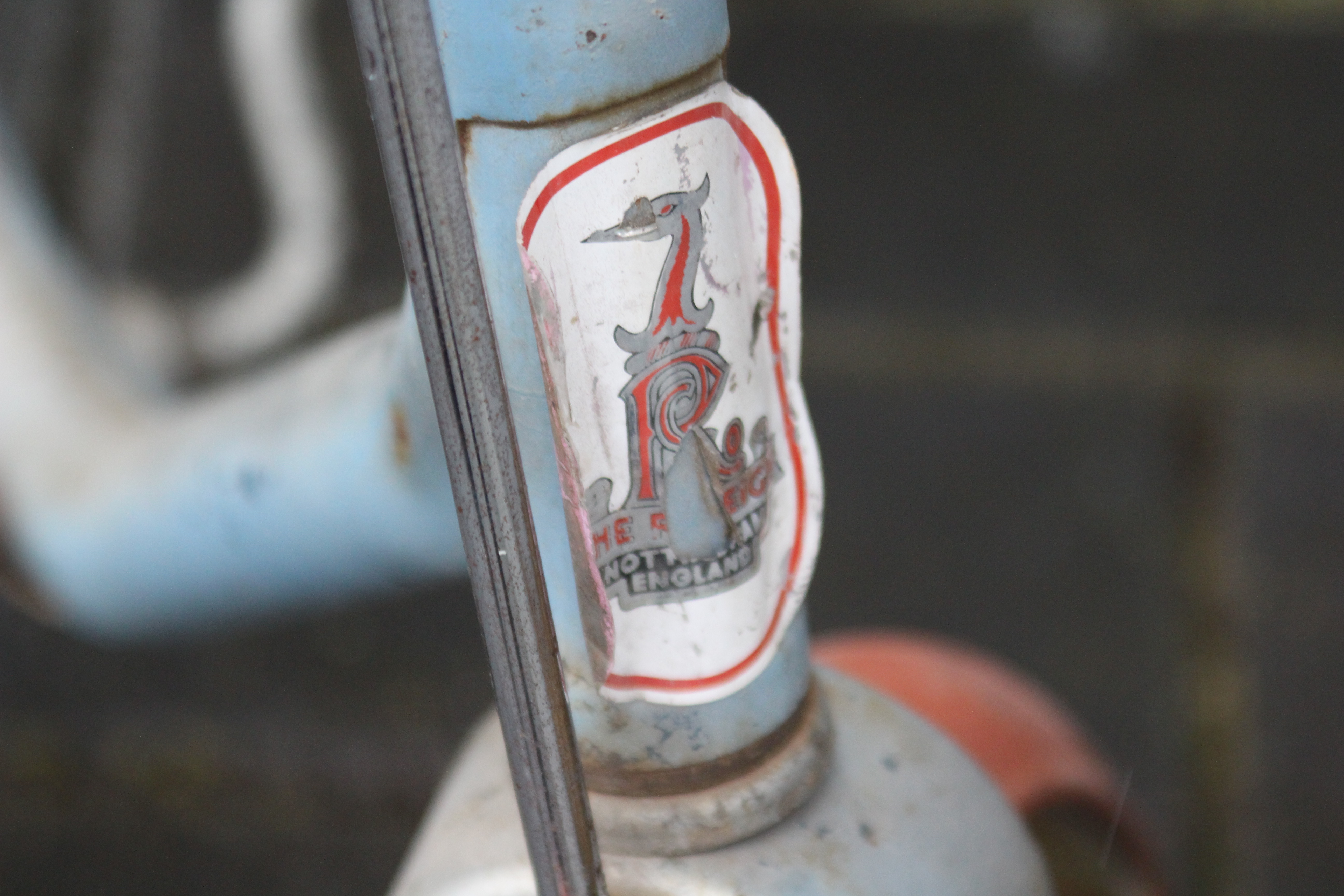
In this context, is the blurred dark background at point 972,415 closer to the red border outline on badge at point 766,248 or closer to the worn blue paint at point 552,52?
the red border outline on badge at point 766,248

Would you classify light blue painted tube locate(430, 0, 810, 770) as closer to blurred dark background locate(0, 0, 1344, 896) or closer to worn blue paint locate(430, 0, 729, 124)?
worn blue paint locate(430, 0, 729, 124)

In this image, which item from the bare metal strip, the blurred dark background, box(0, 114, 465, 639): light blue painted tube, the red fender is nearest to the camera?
the bare metal strip

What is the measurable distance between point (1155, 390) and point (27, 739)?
4.37 feet

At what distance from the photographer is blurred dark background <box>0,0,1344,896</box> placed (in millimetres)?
1446

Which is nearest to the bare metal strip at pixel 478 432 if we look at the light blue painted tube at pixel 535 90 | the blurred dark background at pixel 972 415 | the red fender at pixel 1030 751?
the light blue painted tube at pixel 535 90

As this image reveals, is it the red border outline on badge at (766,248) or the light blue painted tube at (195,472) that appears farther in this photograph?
the light blue painted tube at (195,472)

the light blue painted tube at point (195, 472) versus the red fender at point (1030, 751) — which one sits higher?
the light blue painted tube at point (195, 472)

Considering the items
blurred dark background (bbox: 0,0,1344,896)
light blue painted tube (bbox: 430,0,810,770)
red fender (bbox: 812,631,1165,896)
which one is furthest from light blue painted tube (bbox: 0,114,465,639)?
blurred dark background (bbox: 0,0,1344,896)

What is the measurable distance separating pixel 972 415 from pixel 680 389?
4.41 ft

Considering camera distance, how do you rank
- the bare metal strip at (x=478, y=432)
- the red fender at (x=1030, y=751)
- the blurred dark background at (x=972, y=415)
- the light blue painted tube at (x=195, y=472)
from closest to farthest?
the bare metal strip at (x=478, y=432), the light blue painted tube at (x=195, y=472), the red fender at (x=1030, y=751), the blurred dark background at (x=972, y=415)

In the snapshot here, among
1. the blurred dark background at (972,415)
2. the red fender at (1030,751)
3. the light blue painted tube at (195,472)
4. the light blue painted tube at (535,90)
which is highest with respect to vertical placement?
the light blue painted tube at (535,90)

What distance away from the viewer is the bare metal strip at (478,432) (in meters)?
0.34

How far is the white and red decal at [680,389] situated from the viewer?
0.39m

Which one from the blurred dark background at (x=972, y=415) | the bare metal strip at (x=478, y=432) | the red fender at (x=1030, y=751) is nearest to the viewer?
the bare metal strip at (x=478, y=432)
